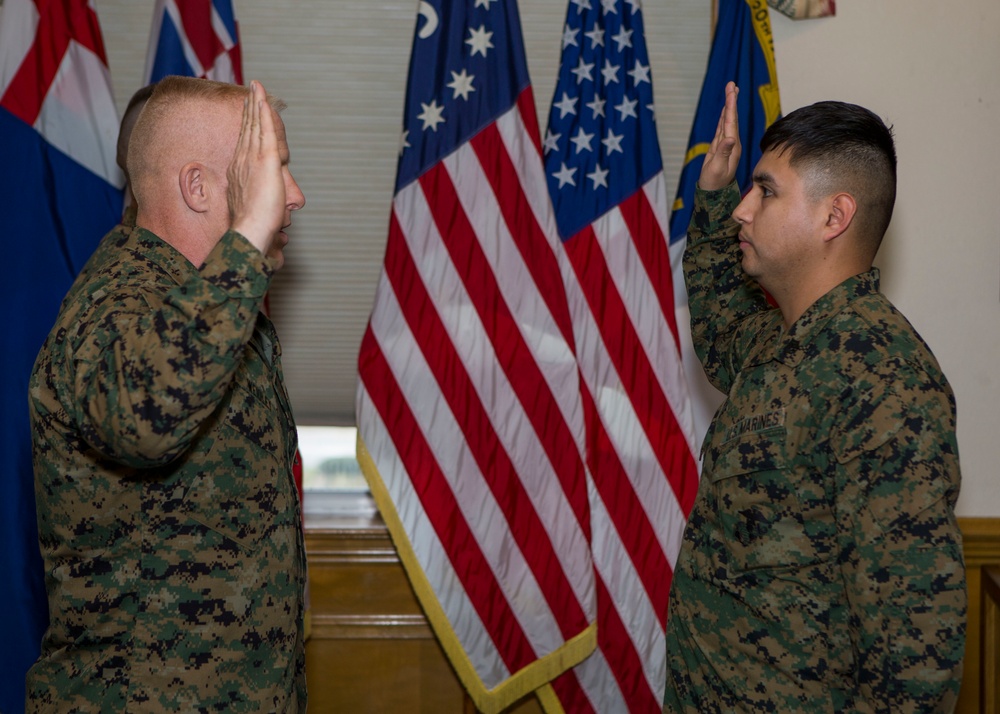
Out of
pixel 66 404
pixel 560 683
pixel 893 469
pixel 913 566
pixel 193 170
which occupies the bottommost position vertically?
pixel 560 683

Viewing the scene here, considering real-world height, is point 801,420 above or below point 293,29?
below

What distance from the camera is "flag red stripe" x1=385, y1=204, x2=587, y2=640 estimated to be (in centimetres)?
248

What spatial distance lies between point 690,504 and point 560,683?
0.61m

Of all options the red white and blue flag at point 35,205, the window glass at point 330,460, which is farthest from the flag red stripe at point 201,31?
the window glass at point 330,460

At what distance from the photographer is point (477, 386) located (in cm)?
249

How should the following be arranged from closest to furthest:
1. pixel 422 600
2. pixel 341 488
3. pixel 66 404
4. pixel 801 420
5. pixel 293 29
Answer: pixel 66 404 → pixel 801 420 → pixel 422 600 → pixel 293 29 → pixel 341 488

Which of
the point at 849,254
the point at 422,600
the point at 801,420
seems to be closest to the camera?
the point at 801,420

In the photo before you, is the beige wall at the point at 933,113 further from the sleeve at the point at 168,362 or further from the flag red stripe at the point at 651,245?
the sleeve at the point at 168,362

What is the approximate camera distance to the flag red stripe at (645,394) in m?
2.56

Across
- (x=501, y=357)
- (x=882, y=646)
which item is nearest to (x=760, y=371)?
(x=882, y=646)

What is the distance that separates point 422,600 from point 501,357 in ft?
2.23

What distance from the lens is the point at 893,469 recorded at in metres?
1.34

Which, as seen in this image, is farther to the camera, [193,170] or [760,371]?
[760,371]

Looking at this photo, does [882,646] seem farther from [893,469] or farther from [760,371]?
[760,371]
